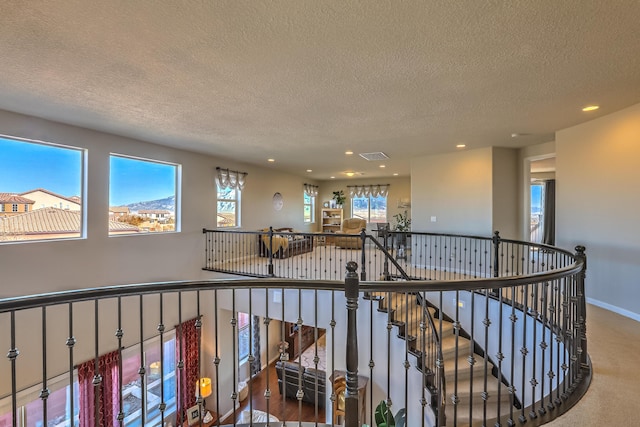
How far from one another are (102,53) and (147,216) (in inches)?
151

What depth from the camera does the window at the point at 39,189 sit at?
3.90 m

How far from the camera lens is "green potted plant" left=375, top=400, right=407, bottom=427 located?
2.15 meters

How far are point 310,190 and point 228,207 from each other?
4351mm

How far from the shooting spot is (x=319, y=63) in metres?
2.56

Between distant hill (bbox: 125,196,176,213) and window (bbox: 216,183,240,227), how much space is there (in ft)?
4.11

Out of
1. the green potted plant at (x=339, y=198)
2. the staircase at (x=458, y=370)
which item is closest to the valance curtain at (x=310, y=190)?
the green potted plant at (x=339, y=198)

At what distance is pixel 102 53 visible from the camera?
2.37 m

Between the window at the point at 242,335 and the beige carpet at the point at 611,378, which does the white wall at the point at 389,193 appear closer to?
the window at the point at 242,335

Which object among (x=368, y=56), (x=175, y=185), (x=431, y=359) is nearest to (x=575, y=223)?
(x=431, y=359)

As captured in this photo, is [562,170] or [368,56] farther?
[562,170]

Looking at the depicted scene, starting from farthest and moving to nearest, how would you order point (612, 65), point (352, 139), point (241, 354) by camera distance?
1. point (241, 354)
2. point (352, 139)
3. point (612, 65)

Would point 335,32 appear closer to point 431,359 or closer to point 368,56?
point 368,56

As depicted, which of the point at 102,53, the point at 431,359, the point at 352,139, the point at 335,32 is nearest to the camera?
the point at 335,32

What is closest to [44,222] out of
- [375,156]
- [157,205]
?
[157,205]
